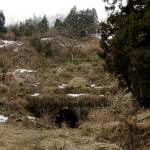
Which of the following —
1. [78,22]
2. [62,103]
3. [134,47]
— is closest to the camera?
[134,47]

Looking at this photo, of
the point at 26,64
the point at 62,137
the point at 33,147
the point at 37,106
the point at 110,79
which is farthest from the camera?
the point at 26,64

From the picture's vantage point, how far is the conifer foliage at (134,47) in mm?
5727

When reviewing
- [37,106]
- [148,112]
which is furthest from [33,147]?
[37,106]

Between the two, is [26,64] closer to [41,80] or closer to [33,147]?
[41,80]

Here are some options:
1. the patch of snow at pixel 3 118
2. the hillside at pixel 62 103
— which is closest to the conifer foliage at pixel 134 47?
the hillside at pixel 62 103

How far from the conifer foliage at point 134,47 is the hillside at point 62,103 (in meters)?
1.05

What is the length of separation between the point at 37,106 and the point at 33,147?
7512 millimetres

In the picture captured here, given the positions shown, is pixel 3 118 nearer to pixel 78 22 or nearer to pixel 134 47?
pixel 134 47

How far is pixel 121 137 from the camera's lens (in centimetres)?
541

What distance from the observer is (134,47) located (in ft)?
20.2

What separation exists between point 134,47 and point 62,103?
26.6ft

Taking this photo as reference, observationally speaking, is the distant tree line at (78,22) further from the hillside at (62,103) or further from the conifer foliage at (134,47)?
the conifer foliage at (134,47)

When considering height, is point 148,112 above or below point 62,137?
above

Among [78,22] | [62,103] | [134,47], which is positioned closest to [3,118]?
[62,103]
